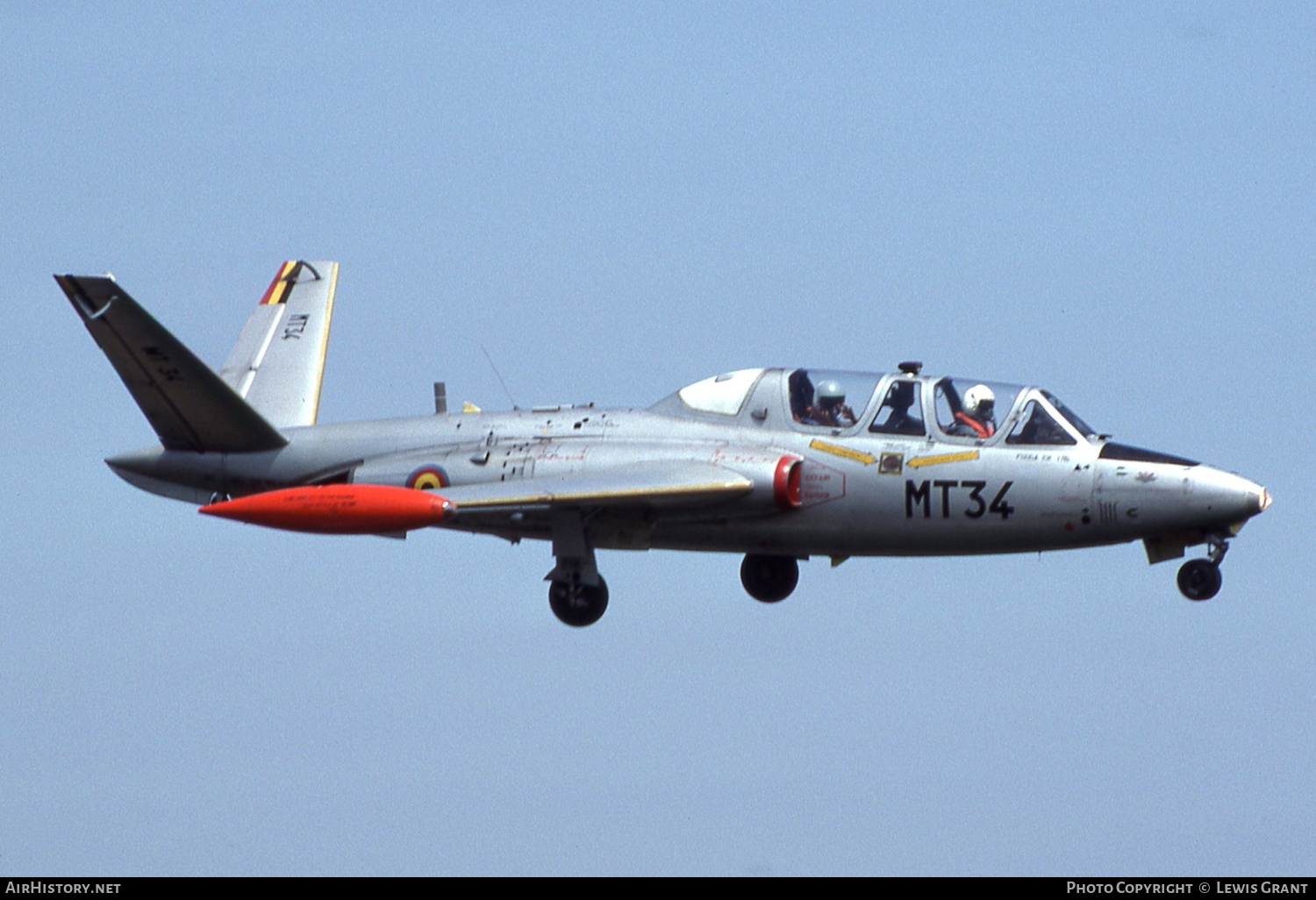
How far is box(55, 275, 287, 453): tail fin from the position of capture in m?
30.6

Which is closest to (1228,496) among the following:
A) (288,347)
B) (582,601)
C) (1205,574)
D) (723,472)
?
(1205,574)

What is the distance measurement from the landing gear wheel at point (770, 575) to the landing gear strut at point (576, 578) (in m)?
3.06

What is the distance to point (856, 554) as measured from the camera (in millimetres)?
30594

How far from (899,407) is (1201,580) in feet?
13.8

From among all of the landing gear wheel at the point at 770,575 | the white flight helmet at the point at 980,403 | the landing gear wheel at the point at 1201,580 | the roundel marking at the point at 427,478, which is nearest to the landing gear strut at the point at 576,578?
the roundel marking at the point at 427,478

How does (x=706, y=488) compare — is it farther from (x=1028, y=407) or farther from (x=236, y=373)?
(x=236, y=373)

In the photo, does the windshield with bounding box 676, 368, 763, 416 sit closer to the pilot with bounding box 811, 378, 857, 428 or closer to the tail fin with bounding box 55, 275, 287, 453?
the pilot with bounding box 811, 378, 857, 428

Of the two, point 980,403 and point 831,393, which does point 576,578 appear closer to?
point 831,393

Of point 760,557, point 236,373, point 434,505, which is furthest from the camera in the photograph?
point 236,373

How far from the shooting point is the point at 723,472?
29688mm

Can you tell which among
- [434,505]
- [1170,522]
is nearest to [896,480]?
[1170,522]

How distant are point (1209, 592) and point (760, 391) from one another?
20.0 feet

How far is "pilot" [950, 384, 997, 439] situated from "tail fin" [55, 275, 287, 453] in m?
9.31

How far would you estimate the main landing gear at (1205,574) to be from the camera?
28.7 m
